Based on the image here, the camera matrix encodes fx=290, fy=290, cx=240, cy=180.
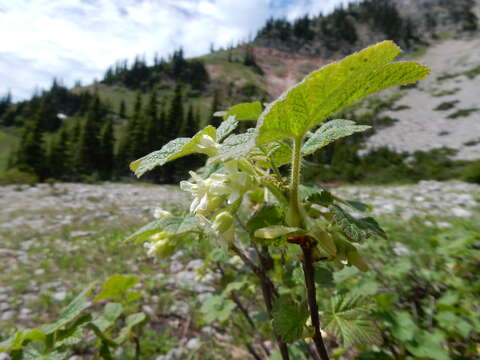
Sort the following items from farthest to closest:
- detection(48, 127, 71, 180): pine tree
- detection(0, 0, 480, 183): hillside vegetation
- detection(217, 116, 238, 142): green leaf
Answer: detection(48, 127, 71, 180): pine tree → detection(0, 0, 480, 183): hillside vegetation → detection(217, 116, 238, 142): green leaf

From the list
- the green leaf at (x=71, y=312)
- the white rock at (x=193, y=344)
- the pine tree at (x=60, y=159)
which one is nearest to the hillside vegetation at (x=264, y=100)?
the pine tree at (x=60, y=159)

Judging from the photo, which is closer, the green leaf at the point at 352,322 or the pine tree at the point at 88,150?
the green leaf at the point at 352,322

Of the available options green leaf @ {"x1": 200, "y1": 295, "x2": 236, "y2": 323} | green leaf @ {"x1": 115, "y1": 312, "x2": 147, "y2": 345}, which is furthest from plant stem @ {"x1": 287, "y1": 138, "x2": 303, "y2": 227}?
green leaf @ {"x1": 200, "y1": 295, "x2": 236, "y2": 323}

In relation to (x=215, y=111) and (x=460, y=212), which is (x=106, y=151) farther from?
(x=460, y=212)

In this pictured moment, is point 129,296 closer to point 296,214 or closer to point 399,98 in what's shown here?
point 296,214

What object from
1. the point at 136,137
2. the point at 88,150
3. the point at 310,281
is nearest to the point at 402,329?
the point at 310,281

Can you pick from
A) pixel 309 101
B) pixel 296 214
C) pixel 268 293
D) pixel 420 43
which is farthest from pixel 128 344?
pixel 420 43

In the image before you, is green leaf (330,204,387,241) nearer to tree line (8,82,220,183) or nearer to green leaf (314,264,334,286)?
green leaf (314,264,334,286)

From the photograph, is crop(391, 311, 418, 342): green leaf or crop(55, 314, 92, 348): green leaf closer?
crop(55, 314, 92, 348): green leaf

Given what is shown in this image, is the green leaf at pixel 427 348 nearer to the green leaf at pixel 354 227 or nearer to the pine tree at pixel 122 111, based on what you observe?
the green leaf at pixel 354 227
